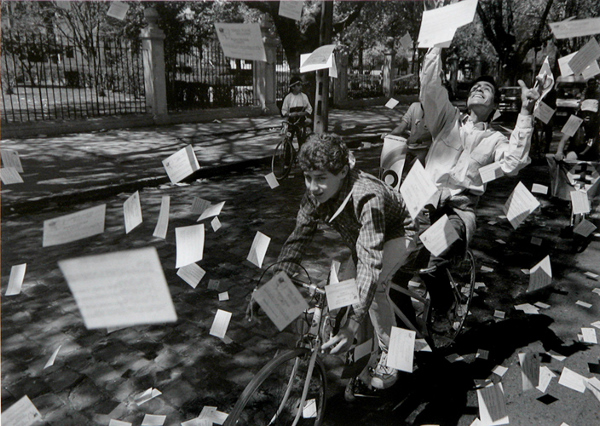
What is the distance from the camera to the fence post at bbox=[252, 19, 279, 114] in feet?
60.0

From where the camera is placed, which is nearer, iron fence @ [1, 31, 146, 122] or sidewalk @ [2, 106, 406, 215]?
sidewalk @ [2, 106, 406, 215]

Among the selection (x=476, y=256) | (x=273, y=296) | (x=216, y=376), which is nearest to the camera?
(x=273, y=296)

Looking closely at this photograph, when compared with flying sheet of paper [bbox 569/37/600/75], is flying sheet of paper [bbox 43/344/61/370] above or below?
below

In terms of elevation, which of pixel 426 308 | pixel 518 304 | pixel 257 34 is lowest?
pixel 518 304

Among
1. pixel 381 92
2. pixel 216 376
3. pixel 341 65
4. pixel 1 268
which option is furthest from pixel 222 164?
pixel 381 92

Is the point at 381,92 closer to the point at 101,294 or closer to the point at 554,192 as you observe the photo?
the point at 554,192

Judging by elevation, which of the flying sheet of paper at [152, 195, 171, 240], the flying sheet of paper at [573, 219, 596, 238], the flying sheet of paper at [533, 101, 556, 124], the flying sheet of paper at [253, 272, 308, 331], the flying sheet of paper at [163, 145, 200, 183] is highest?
the flying sheet of paper at [533, 101, 556, 124]

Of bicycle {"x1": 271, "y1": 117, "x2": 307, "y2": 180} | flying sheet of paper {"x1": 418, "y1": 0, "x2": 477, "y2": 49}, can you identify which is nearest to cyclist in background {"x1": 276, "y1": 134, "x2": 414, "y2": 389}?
flying sheet of paper {"x1": 418, "y1": 0, "x2": 477, "y2": 49}

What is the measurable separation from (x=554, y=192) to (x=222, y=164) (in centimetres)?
601

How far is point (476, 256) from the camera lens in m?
5.89

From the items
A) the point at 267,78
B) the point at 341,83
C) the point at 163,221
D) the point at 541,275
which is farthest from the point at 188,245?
the point at 341,83

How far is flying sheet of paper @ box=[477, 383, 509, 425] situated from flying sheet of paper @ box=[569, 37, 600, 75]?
205 cm

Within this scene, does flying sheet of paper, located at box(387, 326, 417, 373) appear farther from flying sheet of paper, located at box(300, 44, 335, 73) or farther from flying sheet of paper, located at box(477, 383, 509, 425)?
flying sheet of paper, located at box(300, 44, 335, 73)

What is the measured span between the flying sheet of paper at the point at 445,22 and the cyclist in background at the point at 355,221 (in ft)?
2.44
